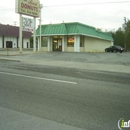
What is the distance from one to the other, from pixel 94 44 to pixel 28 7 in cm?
1866

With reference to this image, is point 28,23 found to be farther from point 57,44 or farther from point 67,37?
point 57,44

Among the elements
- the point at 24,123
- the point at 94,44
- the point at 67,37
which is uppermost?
the point at 67,37

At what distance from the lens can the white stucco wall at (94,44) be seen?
122 feet

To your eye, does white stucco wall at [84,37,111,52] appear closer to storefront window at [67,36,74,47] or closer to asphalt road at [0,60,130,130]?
storefront window at [67,36,74,47]

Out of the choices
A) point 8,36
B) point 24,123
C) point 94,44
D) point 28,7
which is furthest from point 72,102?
point 8,36

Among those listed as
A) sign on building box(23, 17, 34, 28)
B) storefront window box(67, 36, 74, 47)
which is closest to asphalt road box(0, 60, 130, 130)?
sign on building box(23, 17, 34, 28)

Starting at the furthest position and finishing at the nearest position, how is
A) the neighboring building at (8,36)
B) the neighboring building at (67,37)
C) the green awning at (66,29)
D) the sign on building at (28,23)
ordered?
1. the neighboring building at (8,36)
2. the neighboring building at (67,37)
3. the green awning at (66,29)
4. the sign on building at (28,23)

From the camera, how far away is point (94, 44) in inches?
1615

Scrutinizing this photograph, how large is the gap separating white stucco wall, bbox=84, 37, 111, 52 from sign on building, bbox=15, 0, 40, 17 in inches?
477

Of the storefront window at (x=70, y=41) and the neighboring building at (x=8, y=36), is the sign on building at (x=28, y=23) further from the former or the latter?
the neighboring building at (x=8, y=36)

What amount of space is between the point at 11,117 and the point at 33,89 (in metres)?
2.49

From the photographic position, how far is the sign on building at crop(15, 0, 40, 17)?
85.0 ft

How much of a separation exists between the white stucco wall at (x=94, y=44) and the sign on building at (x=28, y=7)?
1212 cm

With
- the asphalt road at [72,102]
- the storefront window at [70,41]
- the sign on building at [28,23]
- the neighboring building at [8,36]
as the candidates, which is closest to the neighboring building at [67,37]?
the storefront window at [70,41]
